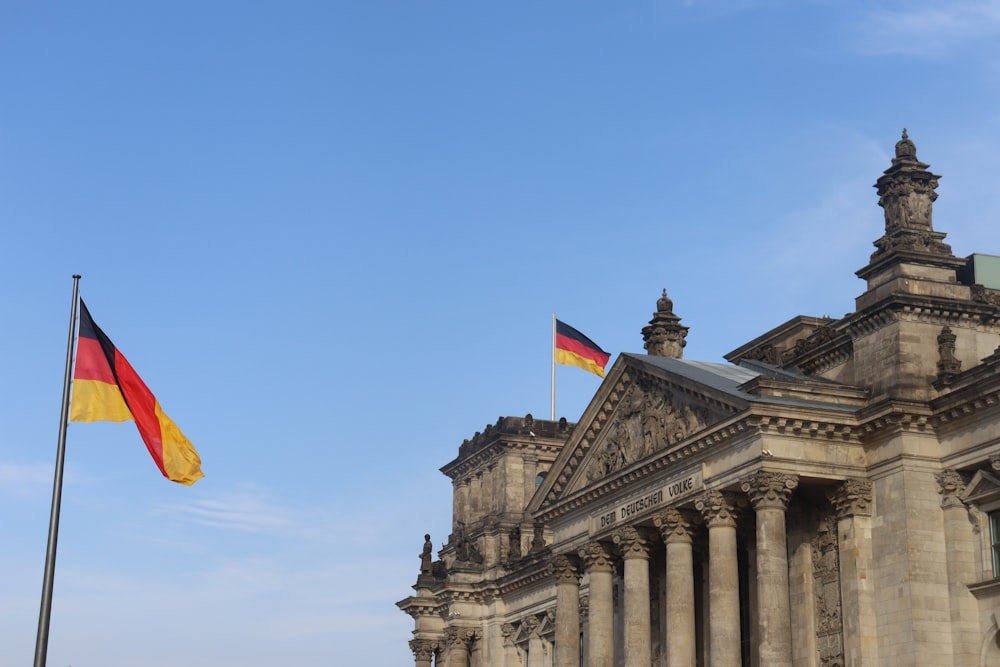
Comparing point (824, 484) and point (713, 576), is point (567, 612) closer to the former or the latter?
point (713, 576)

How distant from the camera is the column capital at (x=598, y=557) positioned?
55.9 m

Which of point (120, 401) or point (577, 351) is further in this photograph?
point (577, 351)

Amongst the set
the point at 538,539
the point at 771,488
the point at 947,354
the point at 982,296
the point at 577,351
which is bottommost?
the point at 771,488

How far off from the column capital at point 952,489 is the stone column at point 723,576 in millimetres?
6534

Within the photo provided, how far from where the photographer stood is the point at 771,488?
1799 inches

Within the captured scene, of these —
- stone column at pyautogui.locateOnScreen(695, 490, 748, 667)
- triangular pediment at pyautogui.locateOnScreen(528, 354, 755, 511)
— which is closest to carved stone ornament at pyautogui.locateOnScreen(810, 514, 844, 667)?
stone column at pyautogui.locateOnScreen(695, 490, 748, 667)

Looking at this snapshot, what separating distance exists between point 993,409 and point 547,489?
21.1 m

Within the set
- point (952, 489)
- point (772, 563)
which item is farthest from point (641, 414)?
point (952, 489)

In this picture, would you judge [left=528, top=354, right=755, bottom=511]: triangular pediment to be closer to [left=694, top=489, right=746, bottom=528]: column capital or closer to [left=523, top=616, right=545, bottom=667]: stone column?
[left=694, top=489, right=746, bottom=528]: column capital

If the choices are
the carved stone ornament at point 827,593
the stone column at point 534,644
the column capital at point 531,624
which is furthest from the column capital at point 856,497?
the column capital at point 531,624

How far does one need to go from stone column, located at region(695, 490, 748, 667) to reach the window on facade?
7.81 metres

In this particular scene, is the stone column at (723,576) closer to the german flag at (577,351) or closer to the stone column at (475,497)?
the german flag at (577,351)

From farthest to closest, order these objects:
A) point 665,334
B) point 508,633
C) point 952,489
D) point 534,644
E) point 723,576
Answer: point 508,633, point 534,644, point 665,334, point 723,576, point 952,489

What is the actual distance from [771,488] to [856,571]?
3550mm
